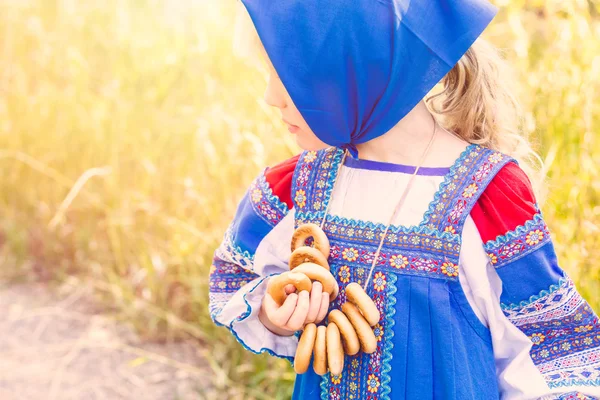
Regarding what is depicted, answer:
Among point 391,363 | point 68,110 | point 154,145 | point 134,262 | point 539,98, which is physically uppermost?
point 68,110

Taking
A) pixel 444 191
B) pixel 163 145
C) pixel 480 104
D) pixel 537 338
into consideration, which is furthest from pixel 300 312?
pixel 163 145

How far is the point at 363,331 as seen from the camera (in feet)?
4.26

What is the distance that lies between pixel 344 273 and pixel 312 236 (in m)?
0.10

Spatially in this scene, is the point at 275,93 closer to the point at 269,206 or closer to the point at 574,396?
the point at 269,206

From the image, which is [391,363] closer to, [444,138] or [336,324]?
[336,324]

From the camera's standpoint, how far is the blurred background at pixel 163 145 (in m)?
2.41

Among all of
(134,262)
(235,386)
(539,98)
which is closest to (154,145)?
(134,262)

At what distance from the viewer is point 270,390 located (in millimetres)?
2570

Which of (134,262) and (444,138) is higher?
(134,262)

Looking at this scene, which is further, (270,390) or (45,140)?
(45,140)

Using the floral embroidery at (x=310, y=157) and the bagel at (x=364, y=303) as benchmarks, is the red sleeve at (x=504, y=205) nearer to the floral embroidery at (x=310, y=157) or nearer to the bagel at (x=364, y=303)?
the bagel at (x=364, y=303)

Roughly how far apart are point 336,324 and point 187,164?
6.91ft

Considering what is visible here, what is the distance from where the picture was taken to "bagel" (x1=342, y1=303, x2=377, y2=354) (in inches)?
51.1

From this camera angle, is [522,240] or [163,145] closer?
[522,240]
